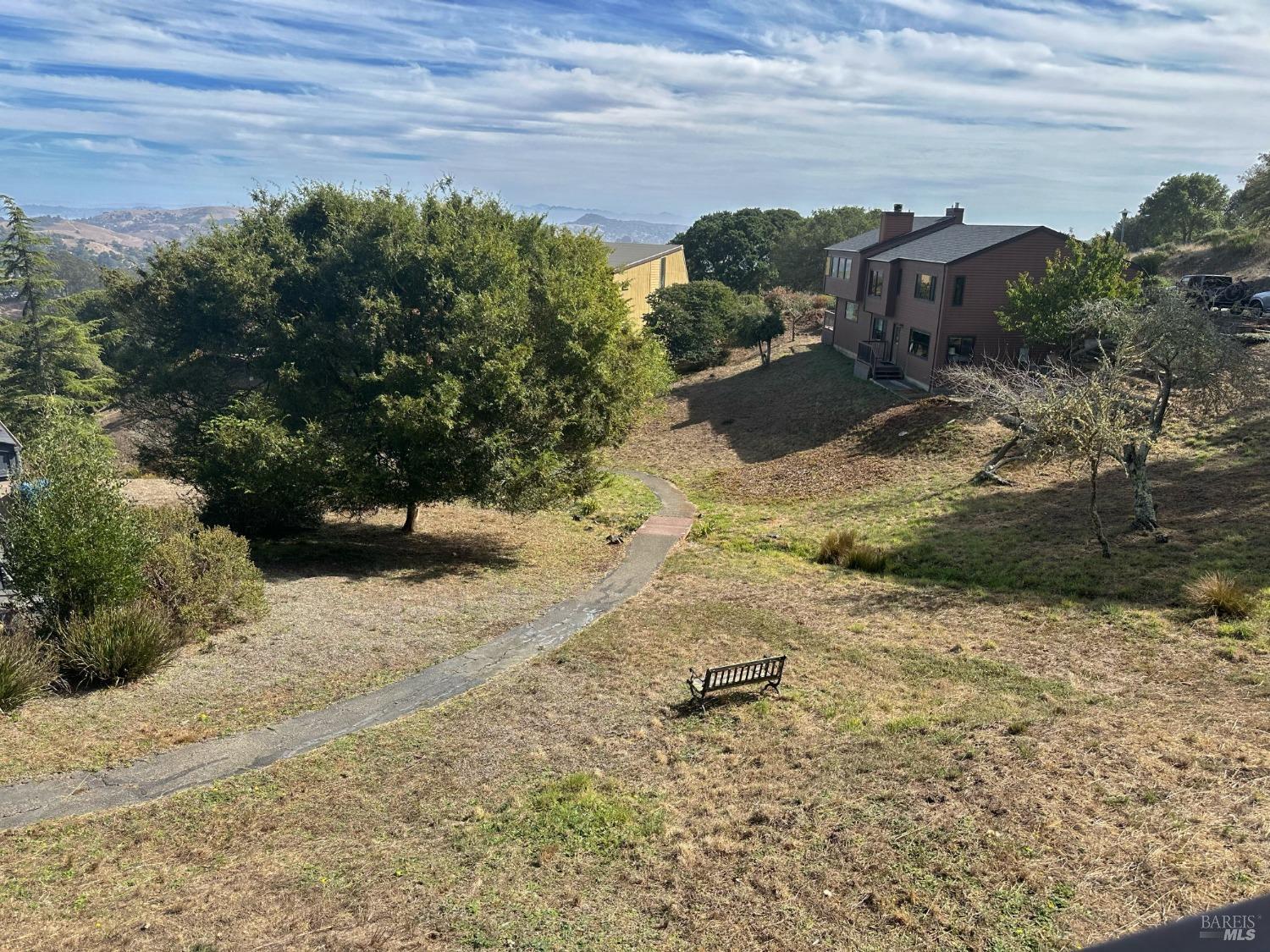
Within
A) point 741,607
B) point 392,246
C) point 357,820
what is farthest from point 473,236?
point 357,820

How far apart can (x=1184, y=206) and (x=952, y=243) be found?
5303cm

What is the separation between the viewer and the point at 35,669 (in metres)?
14.6

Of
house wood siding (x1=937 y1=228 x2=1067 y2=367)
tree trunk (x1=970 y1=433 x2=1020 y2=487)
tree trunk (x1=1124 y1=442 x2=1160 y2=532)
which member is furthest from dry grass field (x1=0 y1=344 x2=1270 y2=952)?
house wood siding (x1=937 y1=228 x2=1067 y2=367)

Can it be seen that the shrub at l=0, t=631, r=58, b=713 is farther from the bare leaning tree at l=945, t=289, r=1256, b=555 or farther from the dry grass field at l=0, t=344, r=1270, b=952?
the bare leaning tree at l=945, t=289, r=1256, b=555

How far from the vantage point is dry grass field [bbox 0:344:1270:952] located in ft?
28.2

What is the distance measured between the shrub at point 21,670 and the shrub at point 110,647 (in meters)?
0.44

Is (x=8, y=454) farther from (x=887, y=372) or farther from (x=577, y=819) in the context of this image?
(x=887, y=372)

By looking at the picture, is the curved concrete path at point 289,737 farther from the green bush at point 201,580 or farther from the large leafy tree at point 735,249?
the large leafy tree at point 735,249

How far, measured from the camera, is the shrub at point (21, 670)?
1410cm

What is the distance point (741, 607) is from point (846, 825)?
1097 cm

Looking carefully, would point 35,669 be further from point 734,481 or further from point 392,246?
point 734,481

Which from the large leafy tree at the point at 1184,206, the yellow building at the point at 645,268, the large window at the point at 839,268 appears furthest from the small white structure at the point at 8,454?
the large leafy tree at the point at 1184,206

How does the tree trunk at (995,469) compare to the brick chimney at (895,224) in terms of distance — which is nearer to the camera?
A: the tree trunk at (995,469)

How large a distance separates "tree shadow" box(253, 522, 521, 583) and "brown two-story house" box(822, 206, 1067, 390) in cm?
2606
